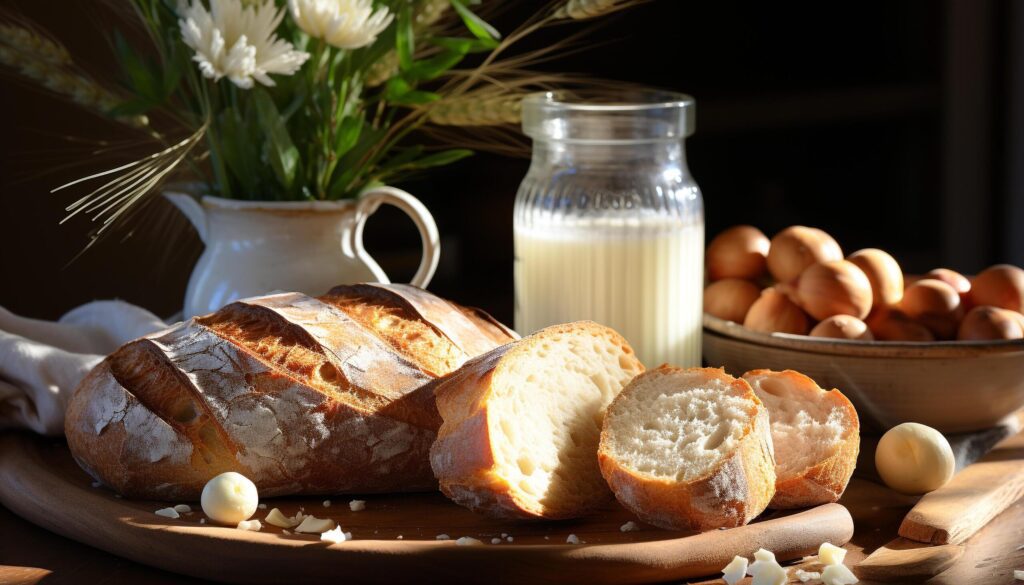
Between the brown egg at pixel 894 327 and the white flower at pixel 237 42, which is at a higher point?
the white flower at pixel 237 42

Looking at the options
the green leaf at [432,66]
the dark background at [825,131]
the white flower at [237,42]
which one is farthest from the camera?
the dark background at [825,131]

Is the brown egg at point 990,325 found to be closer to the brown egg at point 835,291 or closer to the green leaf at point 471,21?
the brown egg at point 835,291

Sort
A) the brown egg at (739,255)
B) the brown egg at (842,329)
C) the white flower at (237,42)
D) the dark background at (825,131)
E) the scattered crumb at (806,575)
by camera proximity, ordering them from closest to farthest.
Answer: the scattered crumb at (806,575), the white flower at (237,42), the brown egg at (842,329), the brown egg at (739,255), the dark background at (825,131)

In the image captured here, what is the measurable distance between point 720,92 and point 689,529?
7.63ft

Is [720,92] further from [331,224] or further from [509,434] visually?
[509,434]

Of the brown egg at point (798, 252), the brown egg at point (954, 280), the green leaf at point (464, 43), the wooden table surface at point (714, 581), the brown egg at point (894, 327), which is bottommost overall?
the wooden table surface at point (714, 581)

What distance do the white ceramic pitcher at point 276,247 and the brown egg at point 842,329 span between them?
1.97 feet

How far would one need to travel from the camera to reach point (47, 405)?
4.90 feet

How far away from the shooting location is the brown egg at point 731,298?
1696mm

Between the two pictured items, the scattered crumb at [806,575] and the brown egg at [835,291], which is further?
the brown egg at [835,291]

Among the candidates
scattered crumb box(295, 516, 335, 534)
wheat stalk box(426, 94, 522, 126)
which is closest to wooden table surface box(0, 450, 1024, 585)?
scattered crumb box(295, 516, 335, 534)

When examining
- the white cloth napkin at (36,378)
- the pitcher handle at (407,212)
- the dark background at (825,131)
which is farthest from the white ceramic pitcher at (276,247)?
the dark background at (825,131)

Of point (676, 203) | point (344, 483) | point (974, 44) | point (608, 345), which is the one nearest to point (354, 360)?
point (344, 483)

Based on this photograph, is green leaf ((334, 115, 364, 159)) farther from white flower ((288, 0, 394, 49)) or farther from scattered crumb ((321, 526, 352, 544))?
scattered crumb ((321, 526, 352, 544))
